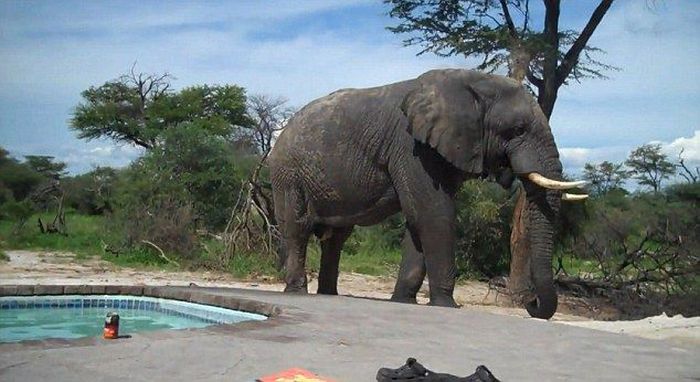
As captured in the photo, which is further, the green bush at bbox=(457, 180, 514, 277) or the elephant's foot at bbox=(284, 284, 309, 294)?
the green bush at bbox=(457, 180, 514, 277)

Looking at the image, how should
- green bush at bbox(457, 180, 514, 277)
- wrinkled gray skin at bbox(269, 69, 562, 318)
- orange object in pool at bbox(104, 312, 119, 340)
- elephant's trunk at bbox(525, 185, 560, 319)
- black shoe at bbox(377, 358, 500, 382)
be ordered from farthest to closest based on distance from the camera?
green bush at bbox(457, 180, 514, 277) → wrinkled gray skin at bbox(269, 69, 562, 318) → elephant's trunk at bbox(525, 185, 560, 319) → orange object in pool at bbox(104, 312, 119, 340) → black shoe at bbox(377, 358, 500, 382)

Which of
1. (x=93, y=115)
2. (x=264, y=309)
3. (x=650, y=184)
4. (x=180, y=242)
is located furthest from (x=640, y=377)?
(x=650, y=184)

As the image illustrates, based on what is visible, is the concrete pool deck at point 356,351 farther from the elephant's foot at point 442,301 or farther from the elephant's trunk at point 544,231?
the elephant's foot at point 442,301

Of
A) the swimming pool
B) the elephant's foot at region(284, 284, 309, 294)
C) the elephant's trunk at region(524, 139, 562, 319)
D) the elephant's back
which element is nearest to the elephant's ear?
the elephant's back

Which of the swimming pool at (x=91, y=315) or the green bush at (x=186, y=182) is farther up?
the green bush at (x=186, y=182)

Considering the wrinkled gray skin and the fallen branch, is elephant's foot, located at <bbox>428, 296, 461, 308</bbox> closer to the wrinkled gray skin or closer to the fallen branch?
the wrinkled gray skin

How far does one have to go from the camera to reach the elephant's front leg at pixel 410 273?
30.9 feet

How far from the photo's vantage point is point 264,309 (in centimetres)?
785

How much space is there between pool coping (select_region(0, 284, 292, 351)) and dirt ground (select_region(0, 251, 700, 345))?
3001 millimetres

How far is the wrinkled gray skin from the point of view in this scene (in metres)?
8.71

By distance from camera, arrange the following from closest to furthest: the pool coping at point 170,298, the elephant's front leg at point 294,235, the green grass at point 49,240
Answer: the pool coping at point 170,298 < the elephant's front leg at point 294,235 < the green grass at point 49,240

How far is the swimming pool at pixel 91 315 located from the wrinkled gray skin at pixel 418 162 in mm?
1537

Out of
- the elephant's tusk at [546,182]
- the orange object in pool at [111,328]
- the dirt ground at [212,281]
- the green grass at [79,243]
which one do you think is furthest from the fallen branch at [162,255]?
the orange object in pool at [111,328]

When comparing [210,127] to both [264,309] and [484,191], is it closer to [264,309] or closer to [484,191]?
[484,191]
